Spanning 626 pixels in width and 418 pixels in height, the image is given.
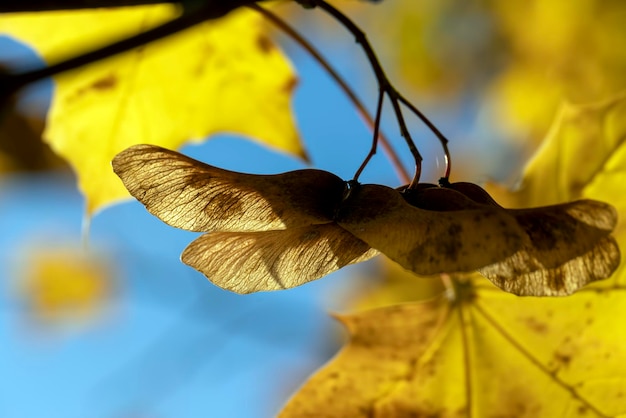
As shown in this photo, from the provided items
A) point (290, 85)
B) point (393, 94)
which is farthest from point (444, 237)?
point (290, 85)

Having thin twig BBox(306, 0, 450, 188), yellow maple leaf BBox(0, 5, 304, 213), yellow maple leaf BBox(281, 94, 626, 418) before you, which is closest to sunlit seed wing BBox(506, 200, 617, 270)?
thin twig BBox(306, 0, 450, 188)

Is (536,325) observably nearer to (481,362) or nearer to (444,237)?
(481,362)

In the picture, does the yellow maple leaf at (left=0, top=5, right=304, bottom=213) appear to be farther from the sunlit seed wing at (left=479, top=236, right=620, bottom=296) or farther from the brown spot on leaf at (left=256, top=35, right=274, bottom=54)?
the sunlit seed wing at (left=479, top=236, right=620, bottom=296)

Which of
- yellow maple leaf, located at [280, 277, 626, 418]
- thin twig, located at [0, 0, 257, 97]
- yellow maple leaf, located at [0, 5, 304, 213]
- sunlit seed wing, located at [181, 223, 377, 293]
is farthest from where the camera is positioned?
yellow maple leaf, located at [0, 5, 304, 213]

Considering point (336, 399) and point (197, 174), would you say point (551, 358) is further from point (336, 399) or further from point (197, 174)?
point (197, 174)

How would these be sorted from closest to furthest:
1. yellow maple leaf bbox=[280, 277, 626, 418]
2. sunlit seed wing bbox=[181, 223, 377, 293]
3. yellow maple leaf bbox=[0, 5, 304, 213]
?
sunlit seed wing bbox=[181, 223, 377, 293]
yellow maple leaf bbox=[280, 277, 626, 418]
yellow maple leaf bbox=[0, 5, 304, 213]

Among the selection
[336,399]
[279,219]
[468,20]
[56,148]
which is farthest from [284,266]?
[468,20]
